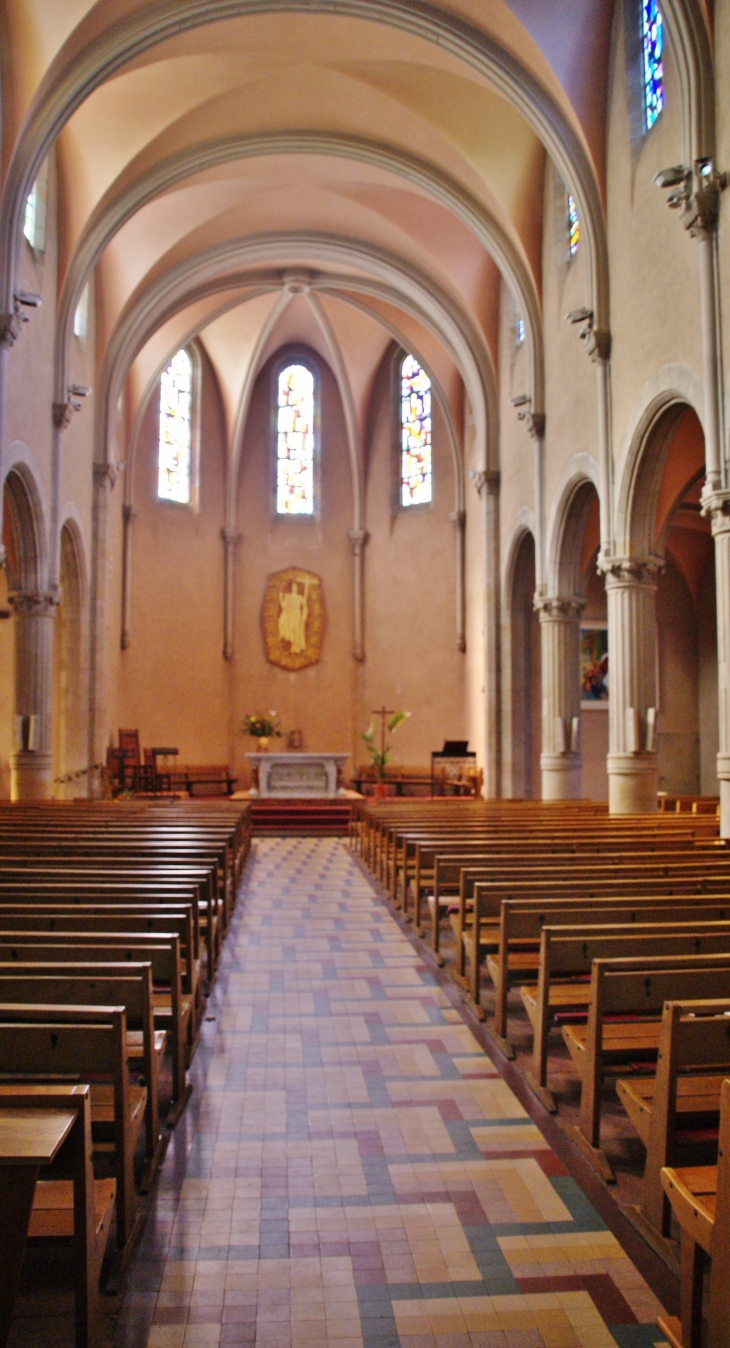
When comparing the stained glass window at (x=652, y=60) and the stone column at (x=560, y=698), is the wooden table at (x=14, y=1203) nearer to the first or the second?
the stained glass window at (x=652, y=60)

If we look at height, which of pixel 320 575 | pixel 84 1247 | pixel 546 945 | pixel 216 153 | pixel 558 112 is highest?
pixel 216 153

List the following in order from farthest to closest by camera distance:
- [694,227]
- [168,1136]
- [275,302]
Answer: [275,302], [694,227], [168,1136]

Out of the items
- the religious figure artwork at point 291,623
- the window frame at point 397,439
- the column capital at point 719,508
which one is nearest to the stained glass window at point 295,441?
the religious figure artwork at point 291,623

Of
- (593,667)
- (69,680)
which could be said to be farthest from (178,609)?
A: (593,667)

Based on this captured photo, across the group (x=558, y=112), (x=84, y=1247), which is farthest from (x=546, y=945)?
(x=558, y=112)

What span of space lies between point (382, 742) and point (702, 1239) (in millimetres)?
21976

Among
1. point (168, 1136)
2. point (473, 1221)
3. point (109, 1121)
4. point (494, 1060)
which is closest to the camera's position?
point (109, 1121)

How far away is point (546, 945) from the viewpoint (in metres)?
4.19

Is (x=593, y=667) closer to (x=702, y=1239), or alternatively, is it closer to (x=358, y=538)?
(x=358, y=538)

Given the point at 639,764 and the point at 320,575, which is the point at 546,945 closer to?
the point at 639,764

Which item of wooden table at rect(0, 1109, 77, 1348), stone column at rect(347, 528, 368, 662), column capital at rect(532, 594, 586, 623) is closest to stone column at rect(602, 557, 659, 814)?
column capital at rect(532, 594, 586, 623)

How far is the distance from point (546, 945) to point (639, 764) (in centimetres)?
878

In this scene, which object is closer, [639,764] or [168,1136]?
[168,1136]

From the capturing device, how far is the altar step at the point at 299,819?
18219mm
